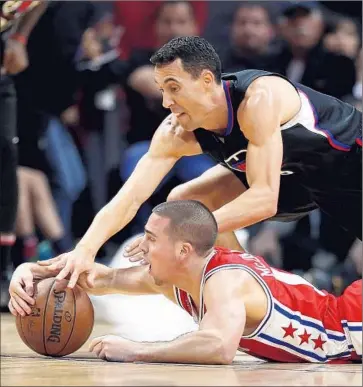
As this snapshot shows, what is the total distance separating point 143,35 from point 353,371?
541cm

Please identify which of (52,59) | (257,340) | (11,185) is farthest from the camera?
(52,59)

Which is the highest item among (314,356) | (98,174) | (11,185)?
(314,356)

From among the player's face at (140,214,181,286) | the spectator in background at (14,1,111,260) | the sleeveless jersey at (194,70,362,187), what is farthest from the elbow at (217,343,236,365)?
the spectator in background at (14,1,111,260)

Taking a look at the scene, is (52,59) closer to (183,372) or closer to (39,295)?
(39,295)

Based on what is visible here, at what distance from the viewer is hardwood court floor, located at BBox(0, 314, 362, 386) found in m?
3.42

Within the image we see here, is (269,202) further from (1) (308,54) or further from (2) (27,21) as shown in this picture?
(1) (308,54)

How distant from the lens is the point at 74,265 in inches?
177

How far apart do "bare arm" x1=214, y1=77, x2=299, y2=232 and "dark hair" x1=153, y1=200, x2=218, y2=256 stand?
28 cm

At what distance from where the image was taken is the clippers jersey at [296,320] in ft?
14.2

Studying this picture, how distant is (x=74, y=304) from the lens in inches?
176

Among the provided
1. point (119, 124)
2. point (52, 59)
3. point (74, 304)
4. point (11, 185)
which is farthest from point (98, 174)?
point (74, 304)

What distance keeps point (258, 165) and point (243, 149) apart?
0.23 meters

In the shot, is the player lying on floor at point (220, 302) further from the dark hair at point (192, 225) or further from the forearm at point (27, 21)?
the forearm at point (27, 21)

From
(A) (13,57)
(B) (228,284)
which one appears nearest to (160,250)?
(B) (228,284)
